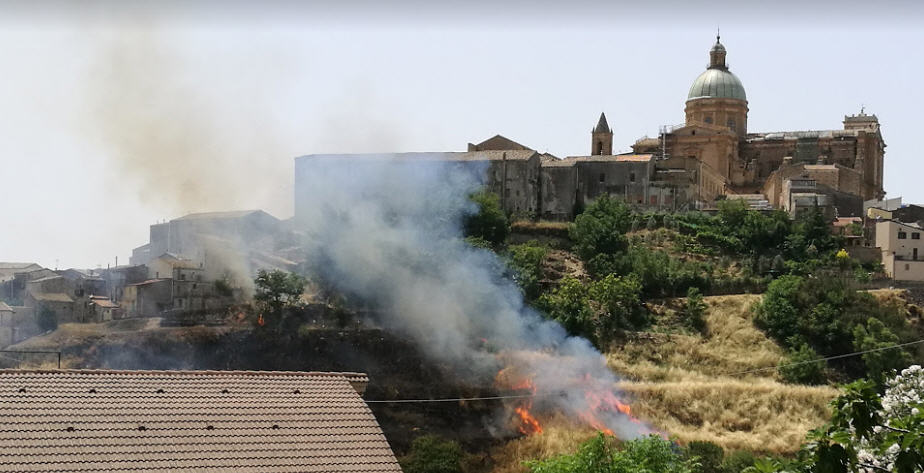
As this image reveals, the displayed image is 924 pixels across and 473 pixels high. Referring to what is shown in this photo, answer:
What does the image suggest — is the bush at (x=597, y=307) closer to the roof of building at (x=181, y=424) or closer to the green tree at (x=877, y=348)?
the green tree at (x=877, y=348)

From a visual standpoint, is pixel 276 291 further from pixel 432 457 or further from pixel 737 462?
pixel 737 462

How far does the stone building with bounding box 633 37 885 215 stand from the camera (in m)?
78.0

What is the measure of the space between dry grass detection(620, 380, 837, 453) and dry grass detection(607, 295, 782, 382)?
190cm

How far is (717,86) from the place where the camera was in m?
81.6

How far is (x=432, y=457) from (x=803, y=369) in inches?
704

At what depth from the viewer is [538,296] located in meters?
56.4

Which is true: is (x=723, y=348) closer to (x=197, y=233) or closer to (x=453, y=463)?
Result: (x=453, y=463)

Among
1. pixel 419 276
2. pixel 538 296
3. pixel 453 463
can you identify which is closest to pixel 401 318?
pixel 419 276

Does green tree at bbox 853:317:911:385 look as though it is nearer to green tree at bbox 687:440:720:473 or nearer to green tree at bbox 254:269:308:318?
green tree at bbox 687:440:720:473

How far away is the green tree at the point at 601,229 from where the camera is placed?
2446 inches

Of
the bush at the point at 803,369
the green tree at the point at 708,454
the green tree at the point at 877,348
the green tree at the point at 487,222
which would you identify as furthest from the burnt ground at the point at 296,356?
the green tree at the point at 877,348

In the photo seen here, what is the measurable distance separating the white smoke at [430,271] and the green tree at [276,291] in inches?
65.5

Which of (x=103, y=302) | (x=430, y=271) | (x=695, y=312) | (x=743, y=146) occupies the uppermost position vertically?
(x=743, y=146)

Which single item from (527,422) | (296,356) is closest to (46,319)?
(296,356)
